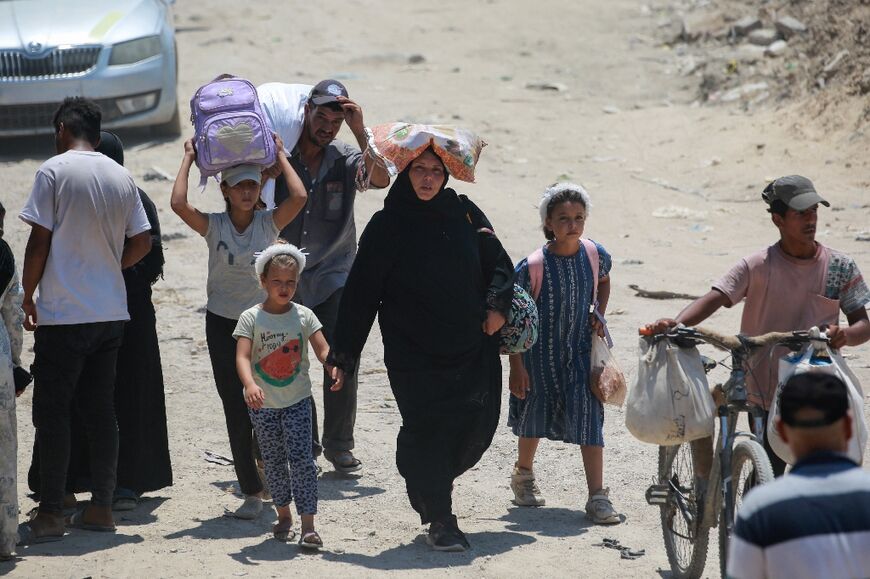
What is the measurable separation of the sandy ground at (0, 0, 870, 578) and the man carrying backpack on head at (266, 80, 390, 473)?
0.33 meters

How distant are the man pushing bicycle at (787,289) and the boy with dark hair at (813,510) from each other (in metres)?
2.09

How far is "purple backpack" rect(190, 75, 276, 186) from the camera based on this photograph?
585 cm

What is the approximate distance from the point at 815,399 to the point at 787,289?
2224 mm

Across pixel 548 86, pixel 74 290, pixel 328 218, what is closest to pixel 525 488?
pixel 328 218

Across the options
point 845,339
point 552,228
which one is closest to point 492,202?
point 552,228

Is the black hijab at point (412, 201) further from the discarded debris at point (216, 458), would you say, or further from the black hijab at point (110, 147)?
the discarded debris at point (216, 458)

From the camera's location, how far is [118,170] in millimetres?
5621

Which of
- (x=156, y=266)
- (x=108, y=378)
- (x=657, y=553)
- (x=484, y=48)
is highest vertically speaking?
(x=484, y=48)

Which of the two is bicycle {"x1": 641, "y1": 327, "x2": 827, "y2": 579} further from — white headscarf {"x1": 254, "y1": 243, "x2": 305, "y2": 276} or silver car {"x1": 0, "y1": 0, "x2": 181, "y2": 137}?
silver car {"x1": 0, "y1": 0, "x2": 181, "y2": 137}

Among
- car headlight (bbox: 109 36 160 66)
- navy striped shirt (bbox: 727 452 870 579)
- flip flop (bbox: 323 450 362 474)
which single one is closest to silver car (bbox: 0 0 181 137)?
car headlight (bbox: 109 36 160 66)

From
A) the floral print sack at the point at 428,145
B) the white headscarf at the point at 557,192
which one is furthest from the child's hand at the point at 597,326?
the floral print sack at the point at 428,145

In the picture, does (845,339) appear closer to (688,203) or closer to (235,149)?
(235,149)

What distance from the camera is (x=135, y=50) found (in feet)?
41.5

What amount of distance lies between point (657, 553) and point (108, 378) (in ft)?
8.44
